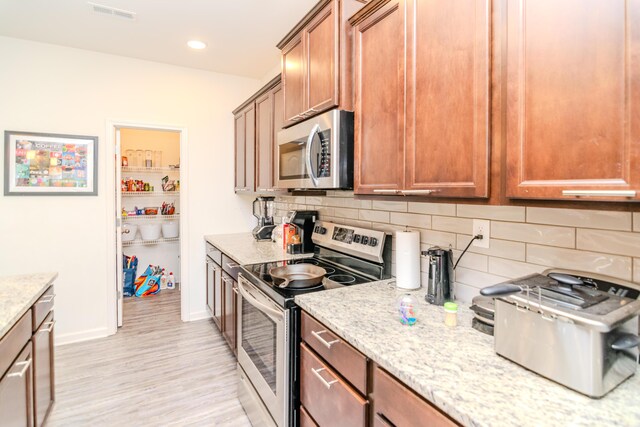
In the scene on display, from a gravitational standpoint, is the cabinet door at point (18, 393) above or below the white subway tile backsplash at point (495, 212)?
below

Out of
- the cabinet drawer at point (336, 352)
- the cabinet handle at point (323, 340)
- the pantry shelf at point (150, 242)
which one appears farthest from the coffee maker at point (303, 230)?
the pantry shelf at point (150, 242)

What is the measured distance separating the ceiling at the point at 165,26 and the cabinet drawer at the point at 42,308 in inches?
75.6

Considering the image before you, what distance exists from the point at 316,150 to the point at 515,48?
3.30 ft

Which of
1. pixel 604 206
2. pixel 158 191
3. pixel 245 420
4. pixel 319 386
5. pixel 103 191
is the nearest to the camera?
pixel 604 206

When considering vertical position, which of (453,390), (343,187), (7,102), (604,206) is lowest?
(453,390)

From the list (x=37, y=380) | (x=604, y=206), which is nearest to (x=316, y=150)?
(x=604, y=206)

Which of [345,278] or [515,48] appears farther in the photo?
[345,278]

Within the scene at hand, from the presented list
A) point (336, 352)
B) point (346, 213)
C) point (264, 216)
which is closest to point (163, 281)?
point (264, 216)

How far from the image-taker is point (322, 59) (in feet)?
5.82

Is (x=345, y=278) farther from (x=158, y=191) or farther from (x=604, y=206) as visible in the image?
(x=158, y=191)

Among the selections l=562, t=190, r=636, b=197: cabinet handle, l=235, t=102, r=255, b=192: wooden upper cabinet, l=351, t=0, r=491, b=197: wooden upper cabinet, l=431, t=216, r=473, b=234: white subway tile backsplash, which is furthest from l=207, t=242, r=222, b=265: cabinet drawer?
l=562, t=190, r=636, b=197: cabinet handle

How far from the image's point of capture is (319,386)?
4.42ft

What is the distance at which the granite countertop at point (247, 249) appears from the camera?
2.41 meters

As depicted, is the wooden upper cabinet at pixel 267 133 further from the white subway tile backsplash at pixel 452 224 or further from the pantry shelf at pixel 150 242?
the pantry shelf at pixel 150 242
